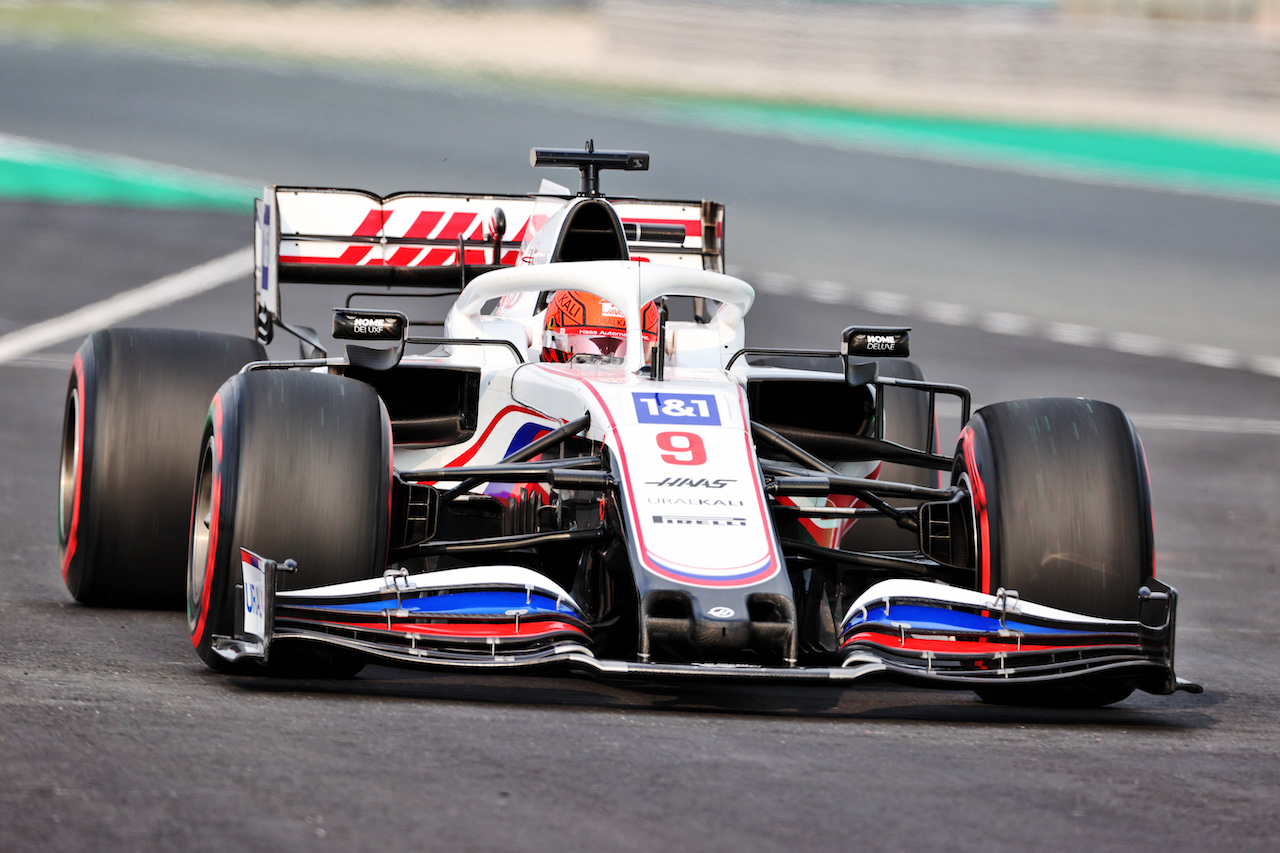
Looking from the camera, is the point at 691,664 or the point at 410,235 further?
the point at 410,235

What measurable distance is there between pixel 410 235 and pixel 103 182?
828 inches

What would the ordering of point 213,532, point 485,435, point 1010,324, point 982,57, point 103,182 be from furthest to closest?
point 982,57, point 103,182, point 1010,324, point 485,435, point 213,532

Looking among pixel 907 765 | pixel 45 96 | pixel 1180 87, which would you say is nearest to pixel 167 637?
pixel 907 765

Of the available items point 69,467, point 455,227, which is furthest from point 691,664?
point 455,227

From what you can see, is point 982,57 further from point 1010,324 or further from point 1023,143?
point 1010,324

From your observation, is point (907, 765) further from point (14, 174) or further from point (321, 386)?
point (14, 174)

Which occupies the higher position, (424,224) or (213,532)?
(424,224)

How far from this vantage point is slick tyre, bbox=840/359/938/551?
859 cm

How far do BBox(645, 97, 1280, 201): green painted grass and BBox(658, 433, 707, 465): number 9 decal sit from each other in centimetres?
3020

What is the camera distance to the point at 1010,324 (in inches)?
861

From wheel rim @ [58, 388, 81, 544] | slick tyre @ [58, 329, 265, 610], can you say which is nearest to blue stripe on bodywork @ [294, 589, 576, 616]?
slick tyre @ [58, 329, 265, 610]

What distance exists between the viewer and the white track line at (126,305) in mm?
17219

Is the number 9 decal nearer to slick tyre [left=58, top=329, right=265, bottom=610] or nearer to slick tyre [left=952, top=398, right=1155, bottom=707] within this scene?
slick tyre [left=952, top=398, right=1155, bottom=707]

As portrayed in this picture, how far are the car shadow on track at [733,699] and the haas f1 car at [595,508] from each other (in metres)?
0.13
